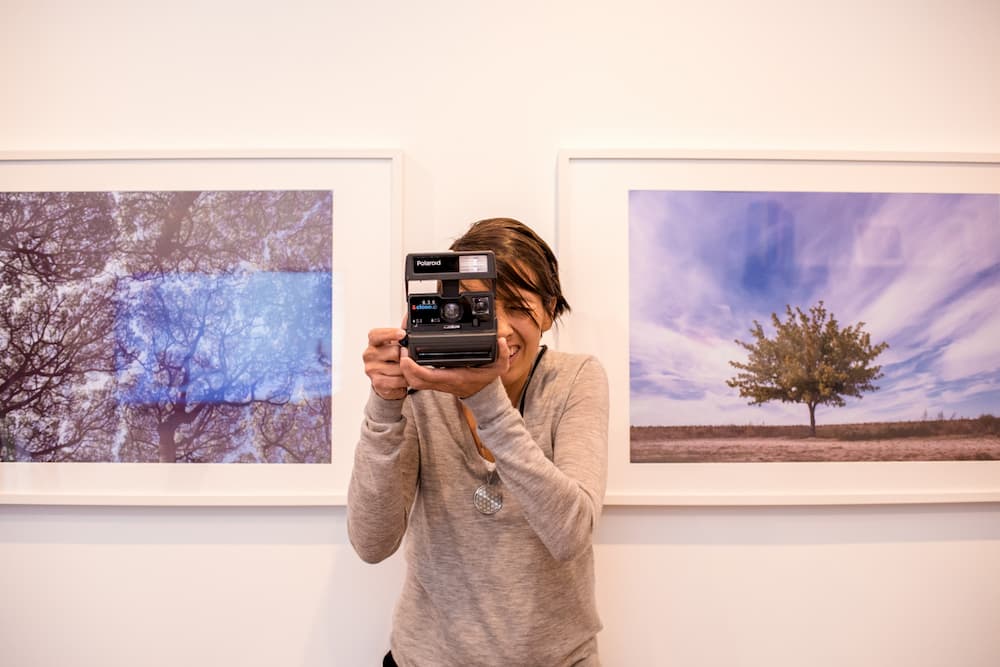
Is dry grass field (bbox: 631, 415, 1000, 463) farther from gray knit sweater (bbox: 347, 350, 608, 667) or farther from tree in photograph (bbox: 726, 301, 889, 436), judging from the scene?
gray knit sweater (bbox: 347, 350, 608, 667)

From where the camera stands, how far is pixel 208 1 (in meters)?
1.24

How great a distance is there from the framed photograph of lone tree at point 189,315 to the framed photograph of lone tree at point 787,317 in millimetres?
487

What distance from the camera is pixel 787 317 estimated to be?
1233 millimetres

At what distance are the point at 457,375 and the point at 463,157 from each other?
65cm

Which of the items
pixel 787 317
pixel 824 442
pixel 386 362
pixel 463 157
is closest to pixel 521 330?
pixel 386 362

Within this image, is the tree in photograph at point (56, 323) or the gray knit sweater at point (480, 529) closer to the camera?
the gray knit sweater at point (480, 529)

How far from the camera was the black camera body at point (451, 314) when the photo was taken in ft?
2.52

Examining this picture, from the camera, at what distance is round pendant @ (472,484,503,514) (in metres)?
0.93

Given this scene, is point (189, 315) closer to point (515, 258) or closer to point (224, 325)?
point (224, 325)

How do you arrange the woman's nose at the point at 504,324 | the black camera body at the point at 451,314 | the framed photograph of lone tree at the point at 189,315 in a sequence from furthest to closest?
1. the framed photograph of lone tree at the point at 189,315
2. the woman's nose at the point at 504,324
3. the black camera body at the point at 451,314

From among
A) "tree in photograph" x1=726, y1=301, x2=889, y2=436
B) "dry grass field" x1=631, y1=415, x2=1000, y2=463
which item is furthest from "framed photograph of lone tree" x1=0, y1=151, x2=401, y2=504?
"tree in photograph" x1=726, y1=301, x2=889, y2=436

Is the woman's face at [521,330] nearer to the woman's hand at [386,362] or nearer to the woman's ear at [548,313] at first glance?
the woman's ear at [548,313]

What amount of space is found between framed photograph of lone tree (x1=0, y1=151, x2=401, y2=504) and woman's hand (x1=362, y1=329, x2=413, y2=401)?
394 mm

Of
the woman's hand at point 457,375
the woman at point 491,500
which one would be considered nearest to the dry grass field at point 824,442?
the woman at point 491,500
